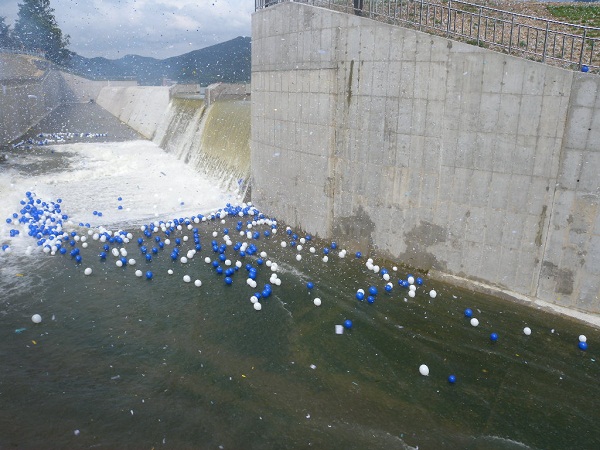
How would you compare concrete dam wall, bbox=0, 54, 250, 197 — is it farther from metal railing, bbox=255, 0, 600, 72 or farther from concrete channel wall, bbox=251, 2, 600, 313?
metal railing, bbox=255, 0, 600, 72

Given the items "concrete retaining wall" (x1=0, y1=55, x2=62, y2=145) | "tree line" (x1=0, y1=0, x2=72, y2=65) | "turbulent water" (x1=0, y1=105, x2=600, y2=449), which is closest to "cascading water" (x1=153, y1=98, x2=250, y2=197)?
"turbulent water" (x1=0, y1=105, x2=600, y2=449)

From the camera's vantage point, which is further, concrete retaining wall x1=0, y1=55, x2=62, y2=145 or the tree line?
the tree line

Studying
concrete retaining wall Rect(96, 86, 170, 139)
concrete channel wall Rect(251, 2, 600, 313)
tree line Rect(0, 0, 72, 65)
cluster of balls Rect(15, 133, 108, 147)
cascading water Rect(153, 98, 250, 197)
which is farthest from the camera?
tree line Rect(0, 0, 72, 65)

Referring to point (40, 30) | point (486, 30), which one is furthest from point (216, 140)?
point (40, 30)

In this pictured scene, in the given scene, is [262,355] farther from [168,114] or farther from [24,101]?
[24,101]

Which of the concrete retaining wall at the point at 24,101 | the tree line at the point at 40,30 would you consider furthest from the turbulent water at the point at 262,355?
the tree line at the point at 40,30

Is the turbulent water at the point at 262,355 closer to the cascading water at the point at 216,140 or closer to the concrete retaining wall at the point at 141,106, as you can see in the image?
the cascading water at the point at 216,140
